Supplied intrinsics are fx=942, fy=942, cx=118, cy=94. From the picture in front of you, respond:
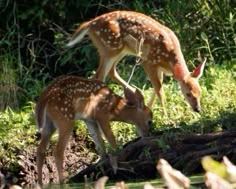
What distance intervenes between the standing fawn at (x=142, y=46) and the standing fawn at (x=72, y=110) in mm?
1253

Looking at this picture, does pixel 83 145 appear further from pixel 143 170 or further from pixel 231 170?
pixel 231 170

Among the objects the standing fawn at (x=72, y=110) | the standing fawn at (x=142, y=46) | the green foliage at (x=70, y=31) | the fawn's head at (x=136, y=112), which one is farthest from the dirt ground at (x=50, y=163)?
the green foliage at (x=70, y=31)

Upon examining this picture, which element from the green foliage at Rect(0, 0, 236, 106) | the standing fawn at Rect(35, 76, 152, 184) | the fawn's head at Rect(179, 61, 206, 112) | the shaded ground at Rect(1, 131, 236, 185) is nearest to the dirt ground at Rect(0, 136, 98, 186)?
the shaded ground at Rect(1, 131, 236, 185)

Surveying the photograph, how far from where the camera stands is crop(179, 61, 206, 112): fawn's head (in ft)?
33.2

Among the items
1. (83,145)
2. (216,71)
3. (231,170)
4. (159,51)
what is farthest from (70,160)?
(231,170)

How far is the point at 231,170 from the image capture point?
9.22 ft

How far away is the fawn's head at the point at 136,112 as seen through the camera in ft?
30.3

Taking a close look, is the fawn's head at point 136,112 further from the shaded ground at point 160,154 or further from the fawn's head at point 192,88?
the fawn's head at point 192,88

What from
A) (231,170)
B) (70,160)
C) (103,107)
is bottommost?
(70,160)

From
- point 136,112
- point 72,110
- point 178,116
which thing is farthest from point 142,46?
point 72,110

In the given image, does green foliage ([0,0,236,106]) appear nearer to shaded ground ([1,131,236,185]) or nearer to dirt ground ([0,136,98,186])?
dirt ground ([0,136,98,186])

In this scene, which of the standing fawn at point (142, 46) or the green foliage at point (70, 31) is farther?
the green foliage at point (70, 31)

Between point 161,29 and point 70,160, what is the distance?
1.98m

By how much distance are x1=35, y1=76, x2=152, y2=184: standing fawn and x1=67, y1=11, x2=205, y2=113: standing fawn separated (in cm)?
125
